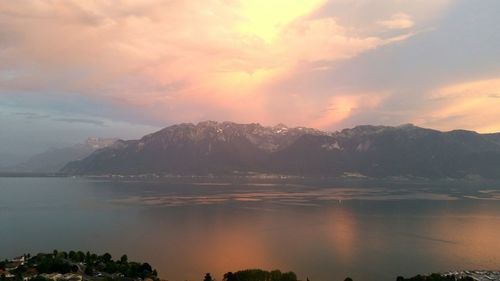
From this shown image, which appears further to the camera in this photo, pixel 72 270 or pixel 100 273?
pixel 100 273

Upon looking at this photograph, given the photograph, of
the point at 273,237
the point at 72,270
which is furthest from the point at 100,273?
the point at 273,237

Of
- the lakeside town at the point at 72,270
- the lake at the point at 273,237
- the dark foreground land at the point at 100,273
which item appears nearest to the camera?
the lakeside town at the point at 72,270

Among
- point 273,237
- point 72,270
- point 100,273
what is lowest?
point 273,237

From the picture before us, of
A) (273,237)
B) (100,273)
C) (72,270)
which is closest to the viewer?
(72,270)

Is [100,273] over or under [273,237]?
over

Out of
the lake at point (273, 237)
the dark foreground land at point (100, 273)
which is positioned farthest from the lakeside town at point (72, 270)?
the lake at point (273, 237)

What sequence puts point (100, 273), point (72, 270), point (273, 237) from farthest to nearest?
1. point (273, 237)
2. point (100, 273)
3. point (72, 270)

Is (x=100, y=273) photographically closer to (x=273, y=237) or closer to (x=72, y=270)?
(x=72, y=270)

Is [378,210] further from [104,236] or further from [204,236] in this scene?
[104,236]

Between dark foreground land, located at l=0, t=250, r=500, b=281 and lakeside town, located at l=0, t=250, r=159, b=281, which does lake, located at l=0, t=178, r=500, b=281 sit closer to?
dark foreground land, located at l=0, t=250, r=500, b=281

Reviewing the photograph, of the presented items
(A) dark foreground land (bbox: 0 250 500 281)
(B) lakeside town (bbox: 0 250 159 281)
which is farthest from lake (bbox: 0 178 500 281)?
(B) lakeside town (bbox: 0 250 159 281)

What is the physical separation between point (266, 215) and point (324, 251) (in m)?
63.8

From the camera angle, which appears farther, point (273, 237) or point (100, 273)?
point (273, 237)

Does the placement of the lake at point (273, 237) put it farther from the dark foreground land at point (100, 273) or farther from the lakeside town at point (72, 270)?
the lakeside town at point (72, 270)
